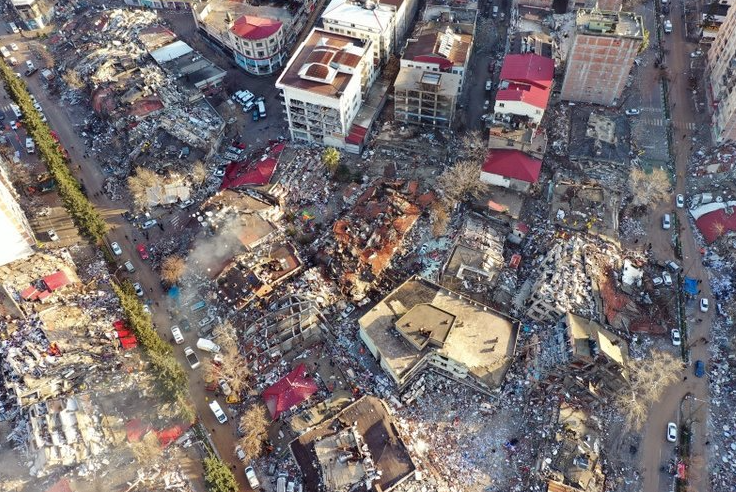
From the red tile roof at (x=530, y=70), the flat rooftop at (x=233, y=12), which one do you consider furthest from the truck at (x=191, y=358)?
the flat rooftop at (x=233, y=12)

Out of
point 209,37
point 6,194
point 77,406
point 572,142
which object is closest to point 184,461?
point 77,406

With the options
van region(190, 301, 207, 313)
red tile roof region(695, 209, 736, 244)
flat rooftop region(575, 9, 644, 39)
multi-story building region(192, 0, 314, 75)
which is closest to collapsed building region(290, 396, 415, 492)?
van region(190, 301, 207, 313)

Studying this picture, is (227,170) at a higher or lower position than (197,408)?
higher

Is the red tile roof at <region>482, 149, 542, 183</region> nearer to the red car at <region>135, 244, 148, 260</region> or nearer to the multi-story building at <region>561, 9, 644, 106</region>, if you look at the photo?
the multi-story building at <region>561, 9, 644, 106</region>

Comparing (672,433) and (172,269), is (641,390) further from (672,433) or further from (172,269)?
(172,269)

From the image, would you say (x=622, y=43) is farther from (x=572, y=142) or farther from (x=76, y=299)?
(x=76, y=299)

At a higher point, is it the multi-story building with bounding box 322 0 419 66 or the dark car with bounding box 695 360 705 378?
the multi-story building with bounding box 322 0 419 66

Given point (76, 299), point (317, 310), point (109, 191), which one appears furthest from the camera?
point (109, 191)
